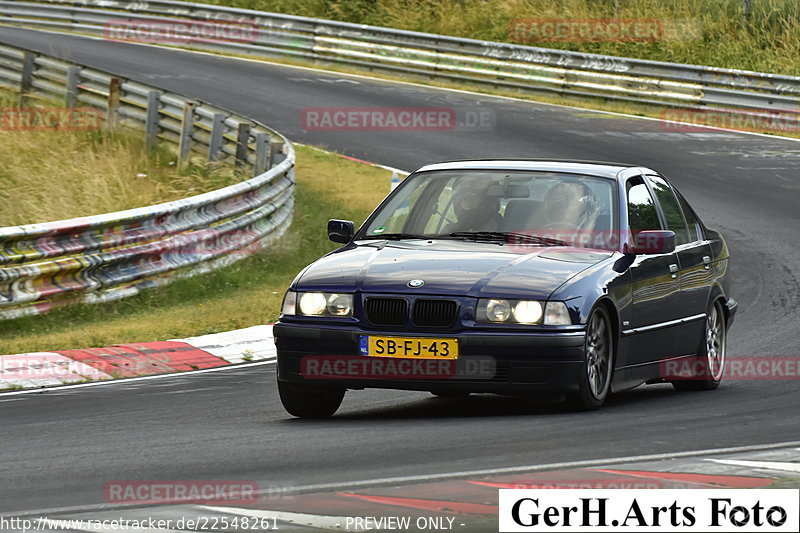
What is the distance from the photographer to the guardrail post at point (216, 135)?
20.2 meters

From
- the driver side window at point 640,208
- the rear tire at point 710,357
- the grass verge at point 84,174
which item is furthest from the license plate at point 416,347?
the grass verge at point 84,174

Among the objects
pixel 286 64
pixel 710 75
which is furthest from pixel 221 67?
pixel 710 75

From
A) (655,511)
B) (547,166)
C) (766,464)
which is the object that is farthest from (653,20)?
(655,511)

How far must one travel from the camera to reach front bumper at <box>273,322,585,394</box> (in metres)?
7.86

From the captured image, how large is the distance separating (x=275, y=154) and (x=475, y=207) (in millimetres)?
10047

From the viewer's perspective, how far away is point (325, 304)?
820 centimetres

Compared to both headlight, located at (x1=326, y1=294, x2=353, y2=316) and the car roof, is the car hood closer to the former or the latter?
headlight, located at (x1=326, y1=294, x2=353, y2=316)

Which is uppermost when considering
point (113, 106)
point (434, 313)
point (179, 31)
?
point (434, 313)

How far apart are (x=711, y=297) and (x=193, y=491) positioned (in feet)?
17.1

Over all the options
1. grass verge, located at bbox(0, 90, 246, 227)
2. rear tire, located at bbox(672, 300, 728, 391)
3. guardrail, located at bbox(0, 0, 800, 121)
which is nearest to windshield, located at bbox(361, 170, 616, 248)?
rear tire, located at bbox(672, 300, 728, 391)

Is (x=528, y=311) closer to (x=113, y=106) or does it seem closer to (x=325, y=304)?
(x=325, y=304)

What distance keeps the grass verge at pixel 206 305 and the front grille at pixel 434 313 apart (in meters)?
4.42

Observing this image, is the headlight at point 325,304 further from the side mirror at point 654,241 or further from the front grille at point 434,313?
the side mirror at point 654,241

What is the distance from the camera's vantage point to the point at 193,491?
20.0 feet
